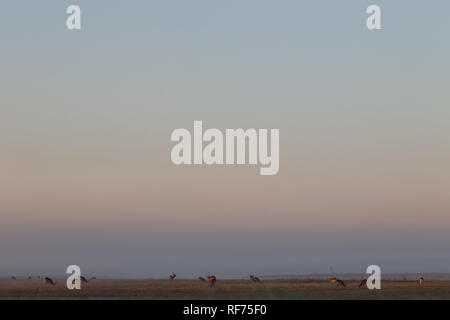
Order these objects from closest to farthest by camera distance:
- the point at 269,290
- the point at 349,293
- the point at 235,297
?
the point at 235,297
the point at 349,293
the point at 269,290

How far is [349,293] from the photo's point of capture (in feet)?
251
